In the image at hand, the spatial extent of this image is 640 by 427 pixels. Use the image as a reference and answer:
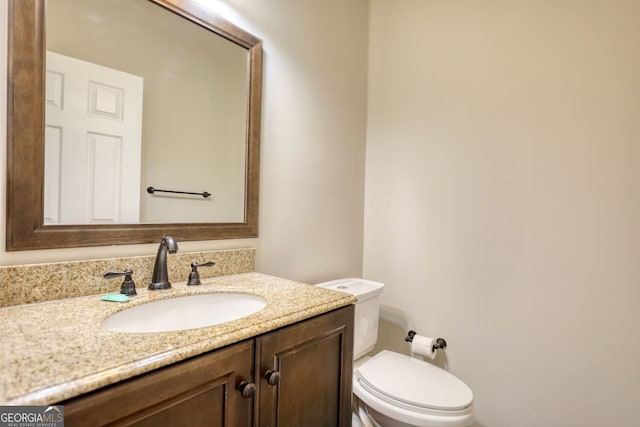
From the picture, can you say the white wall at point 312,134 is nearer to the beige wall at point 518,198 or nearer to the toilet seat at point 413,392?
the beige wall at point 518,198

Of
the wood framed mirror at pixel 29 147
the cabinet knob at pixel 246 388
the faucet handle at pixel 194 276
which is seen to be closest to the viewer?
the cabinet knob at pixel 246 388

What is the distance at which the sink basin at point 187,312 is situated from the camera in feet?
2.97

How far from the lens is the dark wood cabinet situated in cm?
54

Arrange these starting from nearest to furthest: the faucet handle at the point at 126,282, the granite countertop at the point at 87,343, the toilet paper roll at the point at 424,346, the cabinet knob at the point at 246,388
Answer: the granite countertop at the point at 87,343, the cabinet knob at the point at 246,388, the faucet handle at the point at 126,282, the toilet paper roll at the point at 424,346

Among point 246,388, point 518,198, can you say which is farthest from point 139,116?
point 518,198

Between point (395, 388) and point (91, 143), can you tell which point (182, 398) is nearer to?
point (91, 143)

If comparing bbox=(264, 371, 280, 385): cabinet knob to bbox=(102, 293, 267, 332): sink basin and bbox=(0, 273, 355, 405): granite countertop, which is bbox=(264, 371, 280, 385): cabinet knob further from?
bbox=(102, 293, 267, 332): sink basin

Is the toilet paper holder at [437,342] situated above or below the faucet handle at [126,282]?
below

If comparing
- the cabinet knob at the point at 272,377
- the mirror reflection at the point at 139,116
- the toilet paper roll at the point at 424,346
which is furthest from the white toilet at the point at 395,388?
the mirror reflection at the point at 139,116

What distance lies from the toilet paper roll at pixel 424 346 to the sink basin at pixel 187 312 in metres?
1.04

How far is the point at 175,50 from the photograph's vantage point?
47.3 inches

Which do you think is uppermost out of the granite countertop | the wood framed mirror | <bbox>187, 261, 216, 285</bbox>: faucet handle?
the wood framed mirror

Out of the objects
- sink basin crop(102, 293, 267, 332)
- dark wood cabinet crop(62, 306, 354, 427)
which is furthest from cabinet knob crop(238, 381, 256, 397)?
sink basin crop(102, 293, 267, 332)

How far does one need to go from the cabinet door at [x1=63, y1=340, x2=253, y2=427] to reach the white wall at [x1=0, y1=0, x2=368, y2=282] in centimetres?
59
